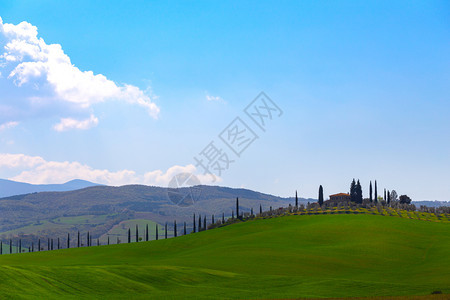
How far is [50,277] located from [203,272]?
21.0m

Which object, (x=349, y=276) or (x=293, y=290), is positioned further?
(x=349, y=276)

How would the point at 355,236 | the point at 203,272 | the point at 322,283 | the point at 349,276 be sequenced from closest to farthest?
1. the point at 322,283
2. the point at 203,272
3. the point at 349,276
4. the point at 355,236

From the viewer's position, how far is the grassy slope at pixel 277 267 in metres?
49.4

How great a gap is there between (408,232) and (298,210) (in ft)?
247

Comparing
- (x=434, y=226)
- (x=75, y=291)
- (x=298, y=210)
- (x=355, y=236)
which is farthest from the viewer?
(x=298, y=210)

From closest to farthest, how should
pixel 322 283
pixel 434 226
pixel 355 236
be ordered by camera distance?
pixel 322 283
pixel 355 236
pixel 434 226

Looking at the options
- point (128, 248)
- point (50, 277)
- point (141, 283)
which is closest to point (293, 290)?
point (141, 283)

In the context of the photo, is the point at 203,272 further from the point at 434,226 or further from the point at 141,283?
the point at 434,226

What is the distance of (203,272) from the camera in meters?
64.1

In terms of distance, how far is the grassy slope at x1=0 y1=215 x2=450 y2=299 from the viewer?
49.4m

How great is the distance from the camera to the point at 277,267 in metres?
75.1

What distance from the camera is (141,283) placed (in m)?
55.2

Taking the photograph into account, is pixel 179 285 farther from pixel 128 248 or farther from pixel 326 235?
pixel 128 248

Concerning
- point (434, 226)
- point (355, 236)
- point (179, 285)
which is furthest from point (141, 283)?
point (434, 226)
